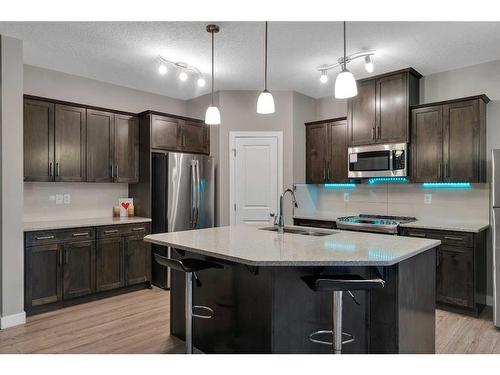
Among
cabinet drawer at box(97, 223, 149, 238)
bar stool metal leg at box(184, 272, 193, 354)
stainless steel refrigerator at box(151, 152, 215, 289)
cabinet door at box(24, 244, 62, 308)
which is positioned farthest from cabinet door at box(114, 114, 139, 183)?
bar stool metal leg at box(184, 272, 193, 354)

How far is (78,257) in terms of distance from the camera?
12.4 ft

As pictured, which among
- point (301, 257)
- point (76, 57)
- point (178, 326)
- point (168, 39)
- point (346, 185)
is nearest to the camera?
point (301, 257)

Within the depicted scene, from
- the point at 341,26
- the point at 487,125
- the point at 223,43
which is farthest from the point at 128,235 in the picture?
the point at 487,125

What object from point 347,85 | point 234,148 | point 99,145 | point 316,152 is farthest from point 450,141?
point 99,145

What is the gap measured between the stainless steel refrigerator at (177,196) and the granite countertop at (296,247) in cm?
158

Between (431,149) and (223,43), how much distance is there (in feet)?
8.41

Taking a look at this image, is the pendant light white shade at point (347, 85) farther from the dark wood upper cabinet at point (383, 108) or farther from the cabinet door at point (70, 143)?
the cabinet door at point (70, 143)

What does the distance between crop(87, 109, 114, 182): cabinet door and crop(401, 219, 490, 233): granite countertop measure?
360 cm

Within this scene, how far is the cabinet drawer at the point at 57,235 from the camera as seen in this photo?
3.44 m

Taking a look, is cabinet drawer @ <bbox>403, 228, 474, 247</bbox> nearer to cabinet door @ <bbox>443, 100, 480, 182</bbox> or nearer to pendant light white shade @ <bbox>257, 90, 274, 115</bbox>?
cabinet door @ <bbox>443, 100, 480, 182</bbox>

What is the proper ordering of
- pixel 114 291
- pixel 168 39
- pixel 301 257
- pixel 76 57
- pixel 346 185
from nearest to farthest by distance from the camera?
pixel 301 257 → pixel 168 39 → pixel 76 57 → pixel 114 291 → pixel 346 185

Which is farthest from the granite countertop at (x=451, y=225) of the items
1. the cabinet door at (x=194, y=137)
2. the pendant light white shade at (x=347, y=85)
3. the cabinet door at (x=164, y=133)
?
the cabinet door at (x=164, y=133)

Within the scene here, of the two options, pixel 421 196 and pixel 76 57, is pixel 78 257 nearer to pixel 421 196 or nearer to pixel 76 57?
pixel 76 57

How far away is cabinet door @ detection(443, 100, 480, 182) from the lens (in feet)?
11.8
